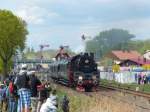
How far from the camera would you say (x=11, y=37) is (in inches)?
3250

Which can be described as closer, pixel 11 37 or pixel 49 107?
pixel 49 107

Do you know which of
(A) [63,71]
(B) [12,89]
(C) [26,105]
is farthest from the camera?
(A) [63,71]

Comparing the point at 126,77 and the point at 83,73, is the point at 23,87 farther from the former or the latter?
the point at 126,77

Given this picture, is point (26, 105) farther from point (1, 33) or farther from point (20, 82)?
point (1, 33)

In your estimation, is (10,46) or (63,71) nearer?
(63,71)

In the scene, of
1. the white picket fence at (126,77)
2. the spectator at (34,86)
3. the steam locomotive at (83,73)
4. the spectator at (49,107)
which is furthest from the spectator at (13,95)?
the white picket fence at (126,77)

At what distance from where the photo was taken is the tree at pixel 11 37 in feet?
268

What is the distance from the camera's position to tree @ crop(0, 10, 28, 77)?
268 ft

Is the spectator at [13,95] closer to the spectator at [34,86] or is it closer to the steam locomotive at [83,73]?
the spectator at [34,86]

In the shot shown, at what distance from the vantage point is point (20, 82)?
61.3 feet

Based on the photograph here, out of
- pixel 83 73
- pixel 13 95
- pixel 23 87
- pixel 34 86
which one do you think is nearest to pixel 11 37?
pixel 83 73

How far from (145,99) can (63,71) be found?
20147mm

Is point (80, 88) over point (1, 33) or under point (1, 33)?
under

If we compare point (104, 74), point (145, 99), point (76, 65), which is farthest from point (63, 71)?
point (104, 74)
